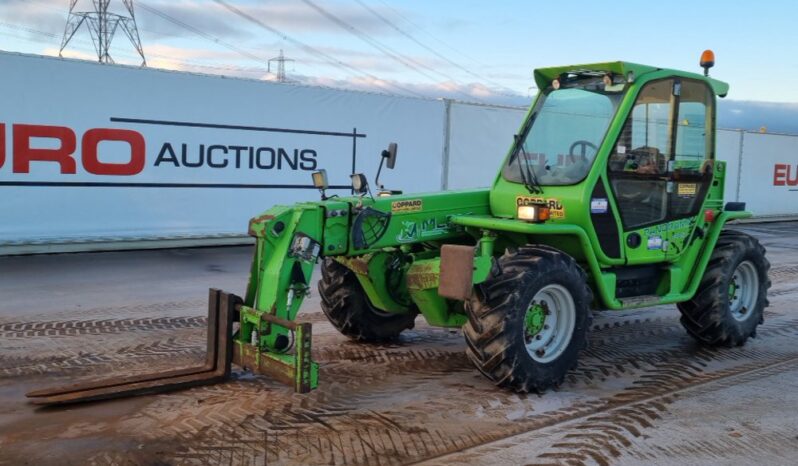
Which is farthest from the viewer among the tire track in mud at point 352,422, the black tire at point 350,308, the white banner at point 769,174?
the white banner at point 769,174

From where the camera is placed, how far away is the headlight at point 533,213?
5.42 m

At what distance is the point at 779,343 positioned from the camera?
701 centimetres

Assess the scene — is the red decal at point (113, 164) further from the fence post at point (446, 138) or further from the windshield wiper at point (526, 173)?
the windshield wiper at point (526, 173)

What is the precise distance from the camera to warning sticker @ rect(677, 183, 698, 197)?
6375mm

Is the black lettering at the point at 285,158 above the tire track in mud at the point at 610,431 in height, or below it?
above

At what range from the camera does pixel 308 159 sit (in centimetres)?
1277

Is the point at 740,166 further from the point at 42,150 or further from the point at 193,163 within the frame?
the point at 42,150

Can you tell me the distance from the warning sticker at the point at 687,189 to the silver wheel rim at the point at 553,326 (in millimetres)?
1717

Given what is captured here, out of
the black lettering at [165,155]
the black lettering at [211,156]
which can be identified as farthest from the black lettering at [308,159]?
the black lettering at [165,155]

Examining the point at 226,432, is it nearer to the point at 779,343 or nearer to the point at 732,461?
the point at 732,461

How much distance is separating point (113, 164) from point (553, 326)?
7.64 m

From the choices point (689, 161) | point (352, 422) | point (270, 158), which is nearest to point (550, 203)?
point (689, 161)

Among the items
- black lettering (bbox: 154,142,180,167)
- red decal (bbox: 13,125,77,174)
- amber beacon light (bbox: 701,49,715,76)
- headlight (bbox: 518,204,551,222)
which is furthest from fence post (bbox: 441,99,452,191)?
headlight (bbox: 518,204,551,222)

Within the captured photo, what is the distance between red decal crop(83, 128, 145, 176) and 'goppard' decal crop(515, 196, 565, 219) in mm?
7104
